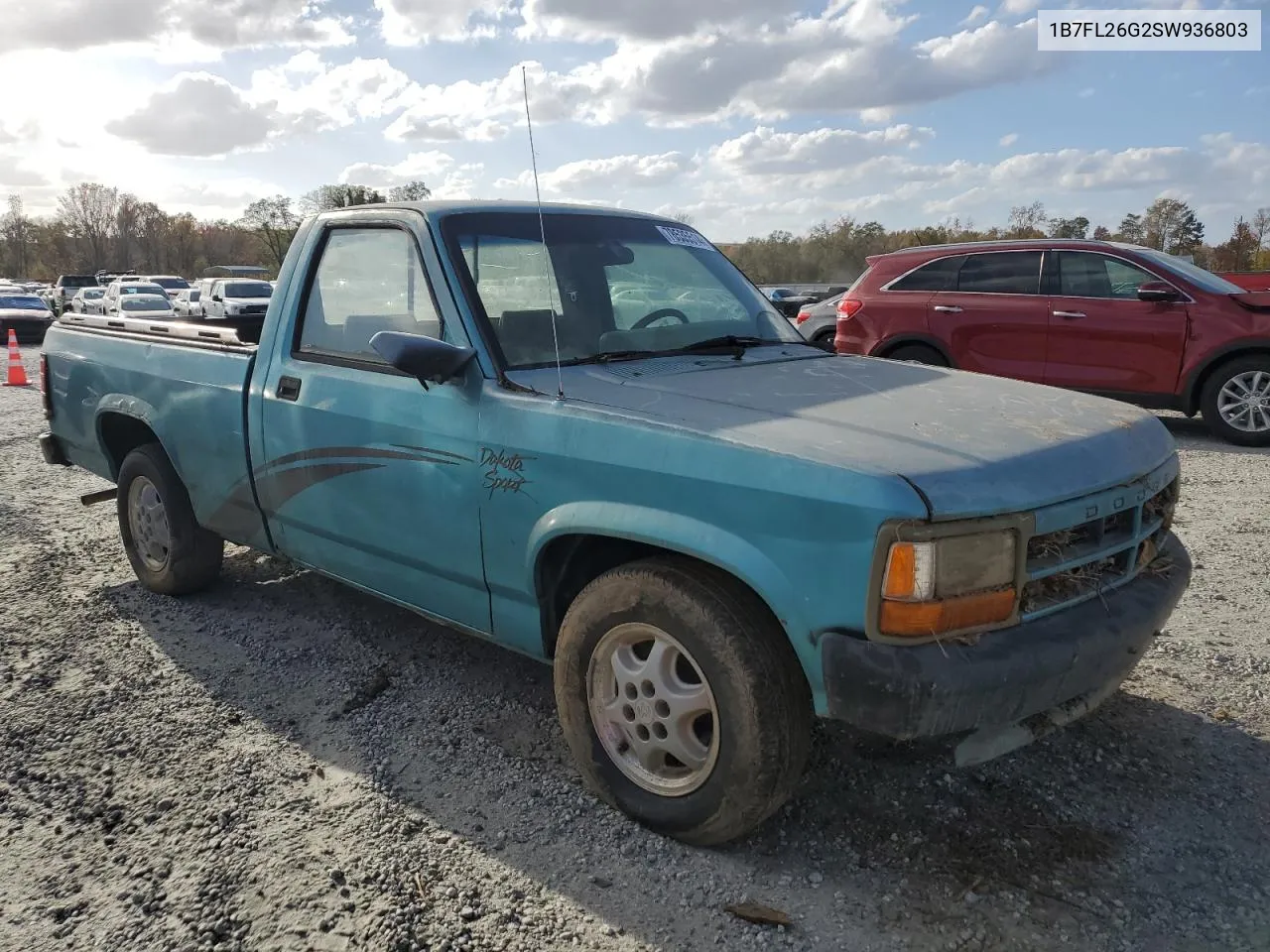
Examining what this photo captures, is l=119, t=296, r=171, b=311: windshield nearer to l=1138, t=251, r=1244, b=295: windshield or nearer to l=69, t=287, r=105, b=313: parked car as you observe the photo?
l=69, t=287, r=105, b=313: parked car

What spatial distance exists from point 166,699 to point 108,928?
4.50 feet

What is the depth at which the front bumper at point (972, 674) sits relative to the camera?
2.18 metres

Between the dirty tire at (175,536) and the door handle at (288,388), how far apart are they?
3.86ft

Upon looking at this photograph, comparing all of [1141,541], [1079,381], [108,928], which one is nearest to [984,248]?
[1079,381]

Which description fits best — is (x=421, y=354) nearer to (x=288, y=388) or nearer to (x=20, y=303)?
(x=288, y=388)

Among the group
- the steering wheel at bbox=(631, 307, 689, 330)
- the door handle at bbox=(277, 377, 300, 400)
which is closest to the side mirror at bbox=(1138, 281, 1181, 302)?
the steering wheel at bbox=(631, 307, 689, 330)

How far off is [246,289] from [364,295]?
2524cm

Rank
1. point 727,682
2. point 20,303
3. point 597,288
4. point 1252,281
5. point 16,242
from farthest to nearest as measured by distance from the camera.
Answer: point 16,242 → point 20,303 → point 1252,281 → point 597,288 → point 727,682

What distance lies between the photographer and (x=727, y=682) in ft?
7.93

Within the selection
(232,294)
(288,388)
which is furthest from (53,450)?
(232,294)

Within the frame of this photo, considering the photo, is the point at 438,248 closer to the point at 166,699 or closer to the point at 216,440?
the point at 216,440

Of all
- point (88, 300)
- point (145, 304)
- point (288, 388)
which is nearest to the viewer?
point (288, 388)

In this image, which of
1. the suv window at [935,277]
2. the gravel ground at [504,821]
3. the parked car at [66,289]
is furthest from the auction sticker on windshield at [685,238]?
the parked car at [66,289]

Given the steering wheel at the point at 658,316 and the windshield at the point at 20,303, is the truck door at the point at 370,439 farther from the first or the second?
the windshield at the point at 20,303
